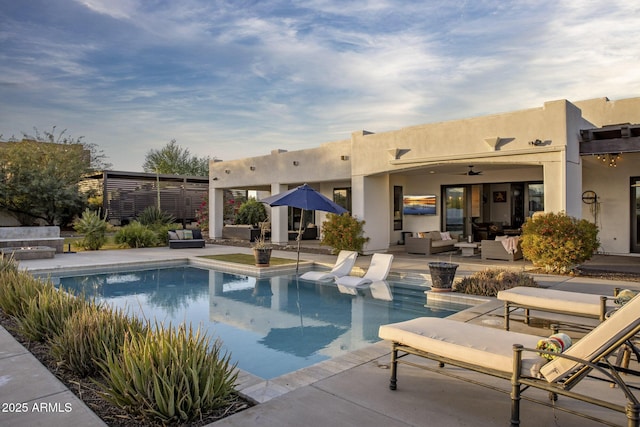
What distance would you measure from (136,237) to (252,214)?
6.16 meters

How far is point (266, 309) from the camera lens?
8.03 metres

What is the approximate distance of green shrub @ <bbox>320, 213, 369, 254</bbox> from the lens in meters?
13.2

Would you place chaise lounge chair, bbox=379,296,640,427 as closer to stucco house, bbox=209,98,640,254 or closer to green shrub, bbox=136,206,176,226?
stucco house, bbox=209,98,640,254

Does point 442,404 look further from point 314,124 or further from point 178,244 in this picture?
point 314,124

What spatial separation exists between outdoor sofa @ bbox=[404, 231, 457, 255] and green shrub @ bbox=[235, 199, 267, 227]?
9735 millimetres

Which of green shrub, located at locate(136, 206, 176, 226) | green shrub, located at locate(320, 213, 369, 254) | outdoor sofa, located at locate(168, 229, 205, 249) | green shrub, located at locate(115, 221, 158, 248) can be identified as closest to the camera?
green shrub, located at locate(320, 213, 369, 254)

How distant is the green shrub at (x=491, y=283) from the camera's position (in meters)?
7.71

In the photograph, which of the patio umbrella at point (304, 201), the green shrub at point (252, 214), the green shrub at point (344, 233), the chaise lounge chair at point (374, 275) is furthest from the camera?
the green shrub at point (252, 214)

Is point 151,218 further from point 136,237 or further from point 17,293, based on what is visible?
point 17,293

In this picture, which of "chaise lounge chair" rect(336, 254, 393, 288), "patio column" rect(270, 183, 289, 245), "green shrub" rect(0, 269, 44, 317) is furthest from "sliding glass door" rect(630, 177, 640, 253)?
"green shrub" rect(0, 269, 44, 317)

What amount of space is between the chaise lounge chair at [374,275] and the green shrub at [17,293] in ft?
18.9

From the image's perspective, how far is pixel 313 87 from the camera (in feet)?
50.8

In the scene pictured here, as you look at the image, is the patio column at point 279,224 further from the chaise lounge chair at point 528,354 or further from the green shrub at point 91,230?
the chaise lounge chair at point 528,354

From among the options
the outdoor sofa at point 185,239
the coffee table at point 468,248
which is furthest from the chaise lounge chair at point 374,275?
the outdoor sofa at point 185,239
